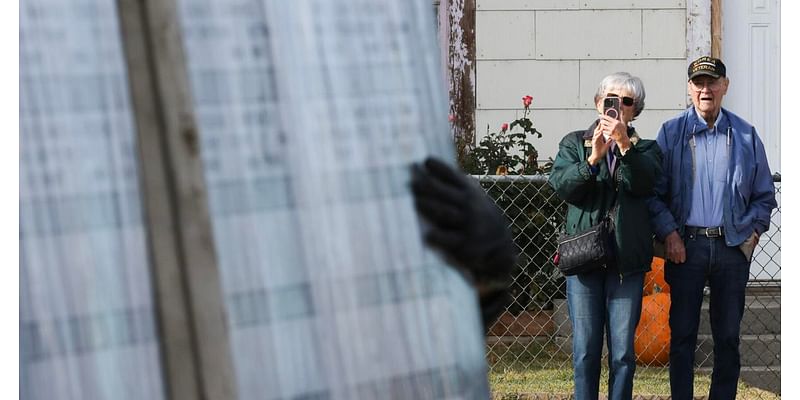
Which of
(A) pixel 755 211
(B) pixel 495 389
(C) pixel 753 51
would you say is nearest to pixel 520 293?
(B) pixel 495 389

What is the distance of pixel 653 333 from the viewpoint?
657 cm

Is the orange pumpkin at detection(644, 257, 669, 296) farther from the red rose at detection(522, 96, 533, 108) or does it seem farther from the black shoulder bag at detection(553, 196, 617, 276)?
the black shoulder bag at detection(553, 196, 617, 276)

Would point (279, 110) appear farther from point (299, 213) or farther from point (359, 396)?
point (359, 396)

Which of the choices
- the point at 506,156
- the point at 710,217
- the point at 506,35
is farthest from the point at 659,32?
the point at 710,217

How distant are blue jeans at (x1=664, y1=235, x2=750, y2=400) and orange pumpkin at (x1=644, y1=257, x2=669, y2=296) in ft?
5.91

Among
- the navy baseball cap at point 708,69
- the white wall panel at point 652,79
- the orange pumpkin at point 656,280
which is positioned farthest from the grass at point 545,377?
the white wall panel at point 652,79

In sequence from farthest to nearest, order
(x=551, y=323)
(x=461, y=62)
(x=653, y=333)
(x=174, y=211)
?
(x=461, y=62), (x=551, y=323), (x=653, y=333), (x=174, y=211)

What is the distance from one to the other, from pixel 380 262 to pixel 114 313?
295mm

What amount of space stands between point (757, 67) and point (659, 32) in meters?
0.78

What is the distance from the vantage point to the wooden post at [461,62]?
805cm

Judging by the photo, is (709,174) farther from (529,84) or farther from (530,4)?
(530,4)

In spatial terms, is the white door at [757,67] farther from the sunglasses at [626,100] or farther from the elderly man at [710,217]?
the sunglasses at [626,100]

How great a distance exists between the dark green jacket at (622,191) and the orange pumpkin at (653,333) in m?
2.00

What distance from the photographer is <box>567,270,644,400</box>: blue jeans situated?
4656mm
